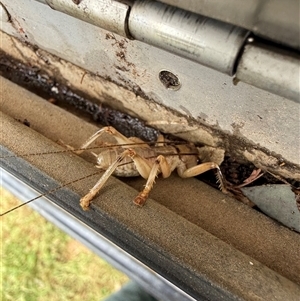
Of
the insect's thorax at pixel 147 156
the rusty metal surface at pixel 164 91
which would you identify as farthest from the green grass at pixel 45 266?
the rusty metal surface at pixel 164 91

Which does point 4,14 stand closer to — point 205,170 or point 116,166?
point 116,166

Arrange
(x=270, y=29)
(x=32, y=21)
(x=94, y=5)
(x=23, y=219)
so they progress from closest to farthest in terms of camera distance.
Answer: (x=270, y=29) → (x=94, y=5) → (x=32, y=21) → (x=23, y=219)

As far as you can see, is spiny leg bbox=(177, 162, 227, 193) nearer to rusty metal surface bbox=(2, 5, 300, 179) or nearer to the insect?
the insect

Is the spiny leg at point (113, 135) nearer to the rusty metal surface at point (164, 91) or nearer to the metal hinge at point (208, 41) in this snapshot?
the rusty metal surface at point (164, 91)

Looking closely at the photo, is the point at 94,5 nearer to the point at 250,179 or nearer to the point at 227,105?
the point at 227,105

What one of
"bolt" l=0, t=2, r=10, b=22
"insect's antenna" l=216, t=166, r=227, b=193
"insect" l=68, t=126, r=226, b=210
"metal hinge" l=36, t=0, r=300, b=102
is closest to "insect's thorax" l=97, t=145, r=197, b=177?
"insect" l=68, t=126, r=226, b=210

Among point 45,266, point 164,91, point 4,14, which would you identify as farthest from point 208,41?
point 45,266

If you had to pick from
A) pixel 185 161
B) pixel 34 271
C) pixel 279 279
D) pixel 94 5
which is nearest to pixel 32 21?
pixel 94 5
